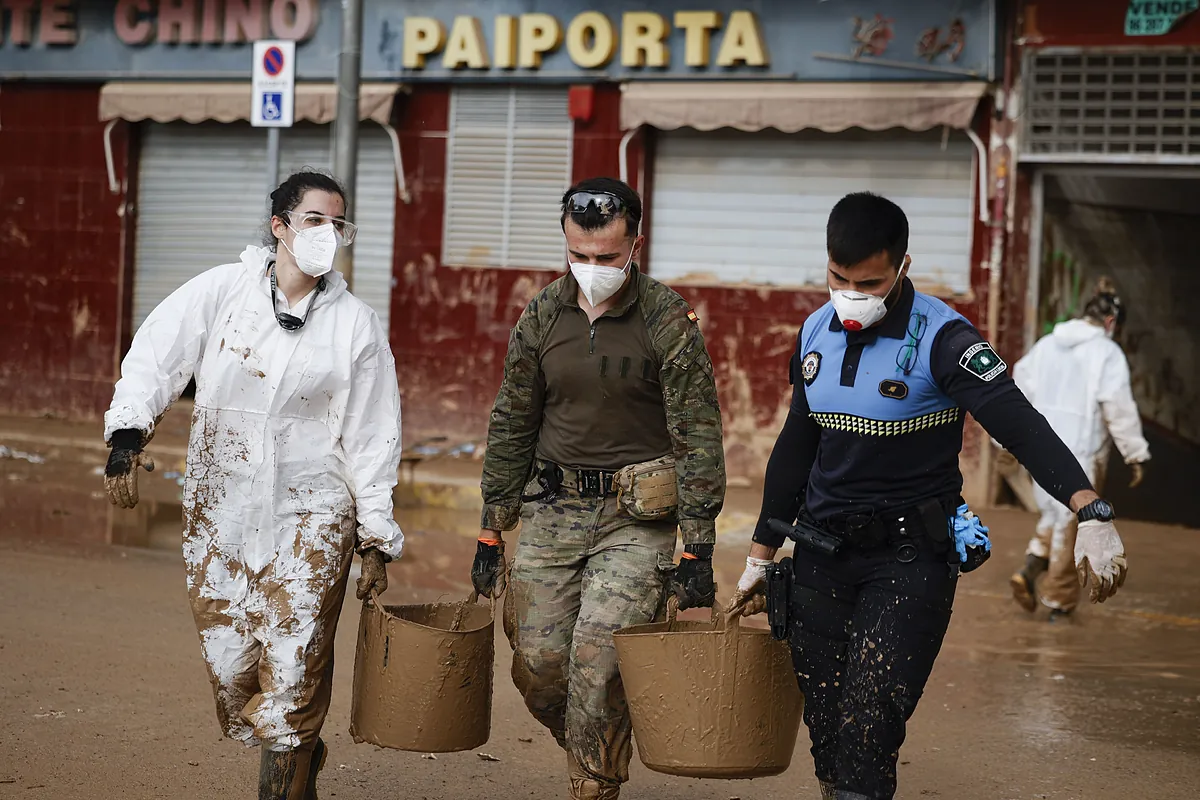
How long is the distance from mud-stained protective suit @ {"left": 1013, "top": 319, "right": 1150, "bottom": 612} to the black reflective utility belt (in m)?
4.49

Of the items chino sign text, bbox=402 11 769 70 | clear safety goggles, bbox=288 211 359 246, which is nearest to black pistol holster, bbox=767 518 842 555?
clear safety goggles, bbox=288 211 359 246

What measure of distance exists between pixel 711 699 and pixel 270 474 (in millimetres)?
1444

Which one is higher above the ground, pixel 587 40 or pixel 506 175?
Result: pixel 587 40

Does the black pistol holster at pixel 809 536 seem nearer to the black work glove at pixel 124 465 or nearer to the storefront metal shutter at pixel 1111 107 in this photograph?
the black work glove at pixel 124 465

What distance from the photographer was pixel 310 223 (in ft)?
14.9

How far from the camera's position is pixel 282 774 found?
444cm

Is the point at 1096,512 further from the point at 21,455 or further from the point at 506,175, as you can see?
the point at 21,455

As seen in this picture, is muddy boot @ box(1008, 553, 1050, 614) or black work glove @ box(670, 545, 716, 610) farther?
muddy boot @ box(1008, 553, 1050, 614)

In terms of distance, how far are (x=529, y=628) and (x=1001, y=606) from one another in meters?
4.82

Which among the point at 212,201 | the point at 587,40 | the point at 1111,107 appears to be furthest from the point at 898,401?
the point at 212,201

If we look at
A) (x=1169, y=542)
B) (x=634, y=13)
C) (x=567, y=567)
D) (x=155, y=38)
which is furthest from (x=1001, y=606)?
(x=155, y=38)

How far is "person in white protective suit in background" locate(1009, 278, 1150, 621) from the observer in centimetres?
830

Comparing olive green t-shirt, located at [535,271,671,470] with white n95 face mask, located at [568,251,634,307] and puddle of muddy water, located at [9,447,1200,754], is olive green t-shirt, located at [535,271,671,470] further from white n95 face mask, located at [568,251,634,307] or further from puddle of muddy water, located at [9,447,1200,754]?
puddle of muddy water, located at [9,447,1200,754]

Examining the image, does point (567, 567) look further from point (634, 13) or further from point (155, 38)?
point (155, 38)
